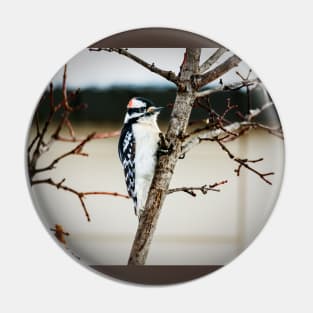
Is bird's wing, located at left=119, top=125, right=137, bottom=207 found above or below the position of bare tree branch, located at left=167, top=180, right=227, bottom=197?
above

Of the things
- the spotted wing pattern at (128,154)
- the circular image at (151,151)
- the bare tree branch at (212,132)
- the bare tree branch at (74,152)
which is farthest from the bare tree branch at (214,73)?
the bare tree branch at (74,152)

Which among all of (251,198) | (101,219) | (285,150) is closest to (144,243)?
(101,219)

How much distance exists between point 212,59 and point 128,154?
1.42 feet

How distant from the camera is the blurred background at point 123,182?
2.87 meters

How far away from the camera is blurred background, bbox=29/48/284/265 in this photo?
2.87m

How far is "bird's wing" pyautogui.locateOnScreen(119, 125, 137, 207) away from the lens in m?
2.89

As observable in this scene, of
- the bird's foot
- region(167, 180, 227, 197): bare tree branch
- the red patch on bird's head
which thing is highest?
the red patch on bird's head

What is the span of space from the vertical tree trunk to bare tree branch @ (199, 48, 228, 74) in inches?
0.9

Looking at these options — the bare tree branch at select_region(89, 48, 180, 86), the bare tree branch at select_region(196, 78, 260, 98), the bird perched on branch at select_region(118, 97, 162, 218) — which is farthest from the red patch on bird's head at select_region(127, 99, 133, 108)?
the bare tree branch at select_region(196, 78, 260, 98)

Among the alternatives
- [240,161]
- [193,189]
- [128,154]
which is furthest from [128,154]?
[240,161]

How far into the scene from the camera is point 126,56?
2.89 metres

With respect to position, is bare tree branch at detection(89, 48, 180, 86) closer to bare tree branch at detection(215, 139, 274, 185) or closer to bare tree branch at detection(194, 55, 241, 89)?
bare tree branch at detection(194, 55, 241, 89)

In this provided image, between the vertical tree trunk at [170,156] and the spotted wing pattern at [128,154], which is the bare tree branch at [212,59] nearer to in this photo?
the vertical tree trunk at [170,156]

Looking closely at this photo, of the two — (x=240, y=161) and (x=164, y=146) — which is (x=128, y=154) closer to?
(x=164, y=146)
